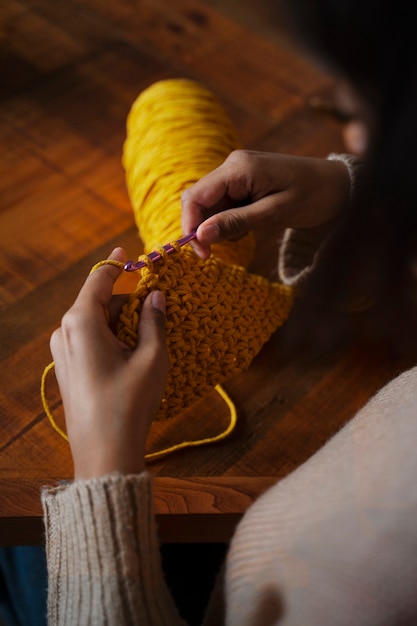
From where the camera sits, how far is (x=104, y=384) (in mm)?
554

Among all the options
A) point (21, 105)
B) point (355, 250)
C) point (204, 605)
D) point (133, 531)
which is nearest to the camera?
point (355, 250)

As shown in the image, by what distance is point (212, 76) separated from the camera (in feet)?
3.85

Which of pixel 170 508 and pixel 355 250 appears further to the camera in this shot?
pixel 170 508

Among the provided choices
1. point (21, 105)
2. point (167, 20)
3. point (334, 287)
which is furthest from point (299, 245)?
point (167, 20)

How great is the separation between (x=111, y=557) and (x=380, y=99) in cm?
41

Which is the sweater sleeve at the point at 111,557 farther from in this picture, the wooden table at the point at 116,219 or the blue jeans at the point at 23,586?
the blue jeans at the point at 23,586

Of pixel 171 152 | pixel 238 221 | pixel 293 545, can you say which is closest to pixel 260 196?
pixel 238 221

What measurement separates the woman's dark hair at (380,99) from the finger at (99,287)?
0.95ft

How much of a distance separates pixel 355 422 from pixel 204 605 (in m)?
0.33

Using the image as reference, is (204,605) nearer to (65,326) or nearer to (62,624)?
(62,624)

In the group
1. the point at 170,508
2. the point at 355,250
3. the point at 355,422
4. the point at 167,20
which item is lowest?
the point at 170,508

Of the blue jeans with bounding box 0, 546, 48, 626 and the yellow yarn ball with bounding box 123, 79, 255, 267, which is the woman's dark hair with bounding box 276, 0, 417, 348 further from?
the blue jeans with bounding box 0, 546, 48, 626

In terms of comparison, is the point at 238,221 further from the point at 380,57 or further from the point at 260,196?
the point at 380,57

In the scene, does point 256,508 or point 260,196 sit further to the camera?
point 260,196
